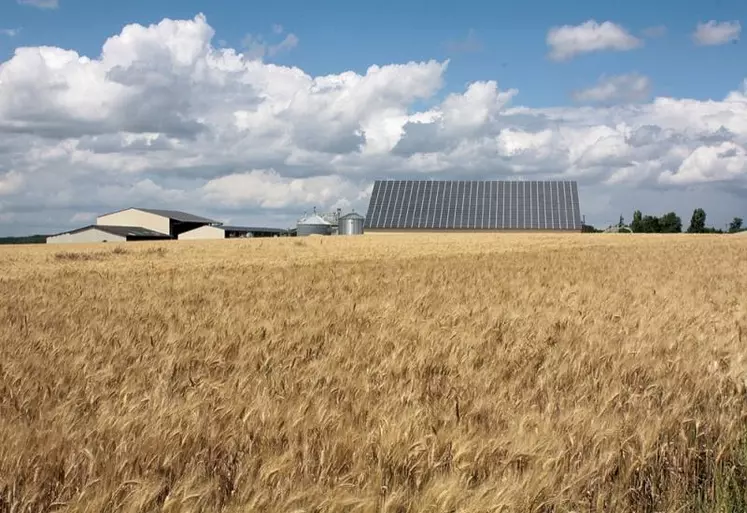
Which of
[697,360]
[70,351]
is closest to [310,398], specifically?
[70,351]

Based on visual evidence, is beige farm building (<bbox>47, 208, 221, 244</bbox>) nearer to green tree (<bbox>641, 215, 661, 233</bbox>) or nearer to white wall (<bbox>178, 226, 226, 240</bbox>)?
white wall (<bbox>178, 226, 226, 240</bbox>)

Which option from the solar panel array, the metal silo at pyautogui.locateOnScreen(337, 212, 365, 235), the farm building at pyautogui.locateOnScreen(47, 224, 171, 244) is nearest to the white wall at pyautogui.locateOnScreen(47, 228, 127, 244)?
the farm building at pyautogui.locateOnScreen(47, 224, 171, 244)

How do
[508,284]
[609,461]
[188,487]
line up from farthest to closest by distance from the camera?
[508,284] → [609,461] → [188,487]

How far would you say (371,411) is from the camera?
14.9ft

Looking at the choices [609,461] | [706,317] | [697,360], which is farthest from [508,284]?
[609,461]

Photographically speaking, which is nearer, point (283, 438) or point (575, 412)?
point (283, 438)

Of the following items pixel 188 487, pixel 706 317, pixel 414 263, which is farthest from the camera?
pixel 414 263

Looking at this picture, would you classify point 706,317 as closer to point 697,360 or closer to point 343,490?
point 697,360

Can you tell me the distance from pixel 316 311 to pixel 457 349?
3322mm

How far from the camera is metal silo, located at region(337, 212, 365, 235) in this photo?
88.8 meters

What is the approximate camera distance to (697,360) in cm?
662

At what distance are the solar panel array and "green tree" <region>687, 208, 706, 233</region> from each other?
42.5 m

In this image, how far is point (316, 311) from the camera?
9750 mm

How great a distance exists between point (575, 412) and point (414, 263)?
18.6 metres
